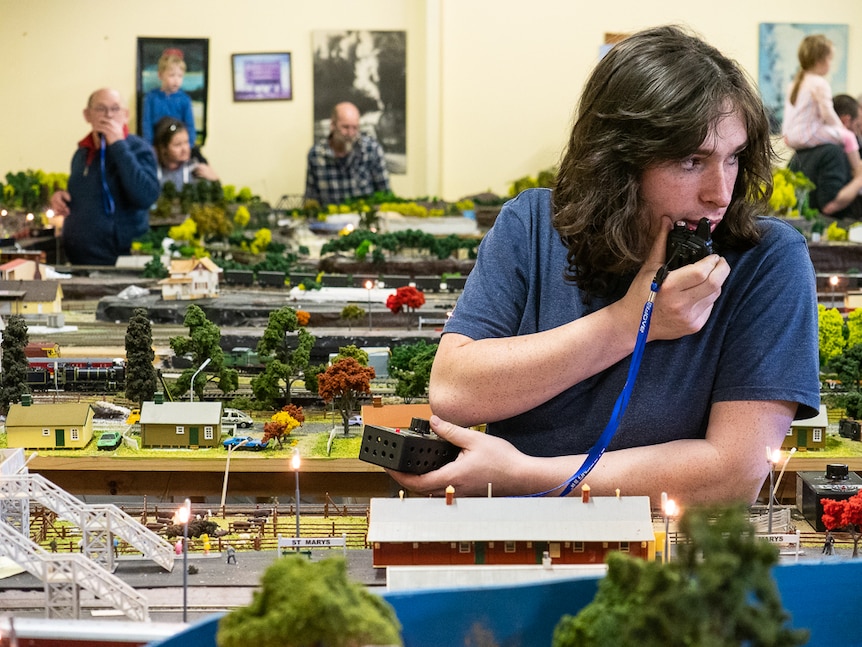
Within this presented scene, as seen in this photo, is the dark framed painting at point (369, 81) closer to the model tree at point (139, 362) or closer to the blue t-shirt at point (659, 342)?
the model tree at point (139, 362)

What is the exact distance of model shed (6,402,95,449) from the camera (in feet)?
11.4

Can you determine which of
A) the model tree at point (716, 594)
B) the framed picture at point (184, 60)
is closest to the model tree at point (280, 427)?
the model tree at point (716, 594)

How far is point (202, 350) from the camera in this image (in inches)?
159

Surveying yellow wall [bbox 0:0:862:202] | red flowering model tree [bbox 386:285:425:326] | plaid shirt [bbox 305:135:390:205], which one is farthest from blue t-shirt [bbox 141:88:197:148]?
red flowering model tree [bbox 386:285:425:326]

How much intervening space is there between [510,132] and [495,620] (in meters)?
11.1

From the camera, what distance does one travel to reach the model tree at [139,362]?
3990mm

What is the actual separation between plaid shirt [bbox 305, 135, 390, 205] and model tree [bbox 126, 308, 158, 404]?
682cm

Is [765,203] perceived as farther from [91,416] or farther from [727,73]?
[91,416]

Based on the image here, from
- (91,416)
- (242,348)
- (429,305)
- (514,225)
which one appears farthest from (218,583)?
(429,305)

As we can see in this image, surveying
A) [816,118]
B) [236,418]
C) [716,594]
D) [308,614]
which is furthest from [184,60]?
[716,594]

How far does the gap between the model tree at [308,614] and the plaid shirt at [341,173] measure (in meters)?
9.78

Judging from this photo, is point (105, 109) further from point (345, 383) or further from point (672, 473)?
point (672, 473)

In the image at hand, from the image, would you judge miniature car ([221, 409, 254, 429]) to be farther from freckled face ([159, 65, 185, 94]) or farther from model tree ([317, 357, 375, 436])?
freckled face ([159, 65, 185, 94])

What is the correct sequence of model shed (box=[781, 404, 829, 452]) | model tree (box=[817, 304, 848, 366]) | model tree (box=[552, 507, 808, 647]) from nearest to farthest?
1. model tree (box=[552, 507, 808, 647])
2. model shed (box=[781, 404, 829, 452])
3. model tree (box=[817, 304, 848, 366])
